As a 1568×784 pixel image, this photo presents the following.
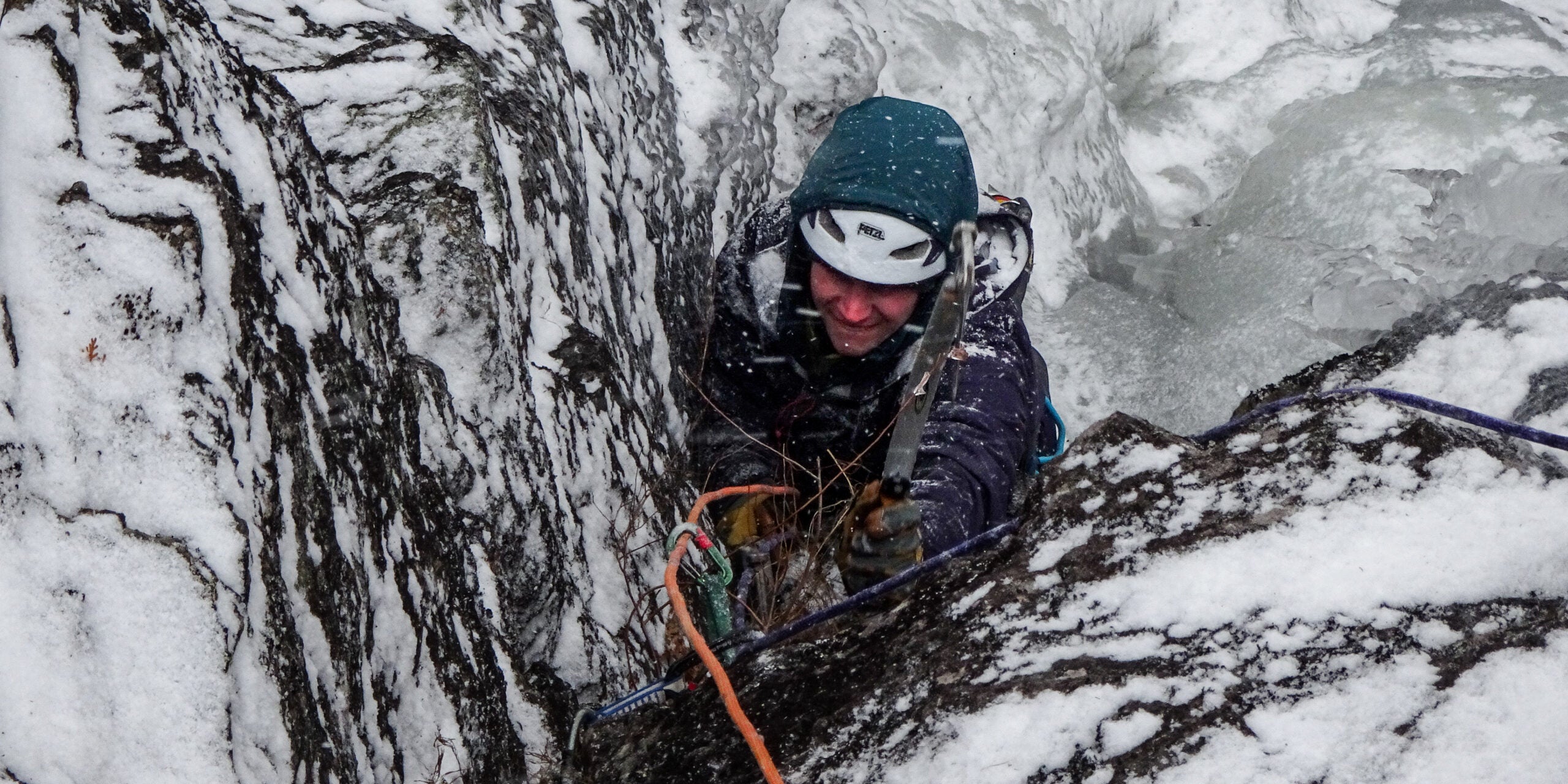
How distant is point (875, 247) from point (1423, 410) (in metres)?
1.12

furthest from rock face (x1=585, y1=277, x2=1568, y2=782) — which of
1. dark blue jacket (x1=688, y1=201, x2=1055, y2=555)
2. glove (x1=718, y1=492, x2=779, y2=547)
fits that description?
glove (x1=718, y1=492, x2=779, y2=547)

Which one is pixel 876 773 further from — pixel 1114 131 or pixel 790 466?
pixel 1114 131

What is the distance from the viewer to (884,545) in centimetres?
204

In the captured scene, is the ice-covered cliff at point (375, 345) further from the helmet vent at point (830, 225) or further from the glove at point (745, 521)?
the helmet vent at point (830, 225)

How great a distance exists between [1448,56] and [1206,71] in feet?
4.05

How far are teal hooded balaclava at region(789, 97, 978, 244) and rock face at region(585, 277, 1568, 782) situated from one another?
2.49ft

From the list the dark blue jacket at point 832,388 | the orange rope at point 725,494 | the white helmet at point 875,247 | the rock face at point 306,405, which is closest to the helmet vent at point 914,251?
the white helmet at point 875,247

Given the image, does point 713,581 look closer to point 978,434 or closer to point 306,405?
point 306,405

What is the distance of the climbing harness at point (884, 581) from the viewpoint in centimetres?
169

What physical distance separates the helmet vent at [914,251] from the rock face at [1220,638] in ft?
2.32

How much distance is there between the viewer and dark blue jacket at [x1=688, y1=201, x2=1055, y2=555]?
99.5 inches

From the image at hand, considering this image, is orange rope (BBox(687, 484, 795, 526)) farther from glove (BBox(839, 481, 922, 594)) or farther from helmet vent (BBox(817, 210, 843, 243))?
helmet vent (BBox(817, 210, 843, 243))

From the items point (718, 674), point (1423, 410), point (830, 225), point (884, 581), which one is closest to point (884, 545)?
point (884, 581)

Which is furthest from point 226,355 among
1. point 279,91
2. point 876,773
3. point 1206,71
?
point 1206,71
